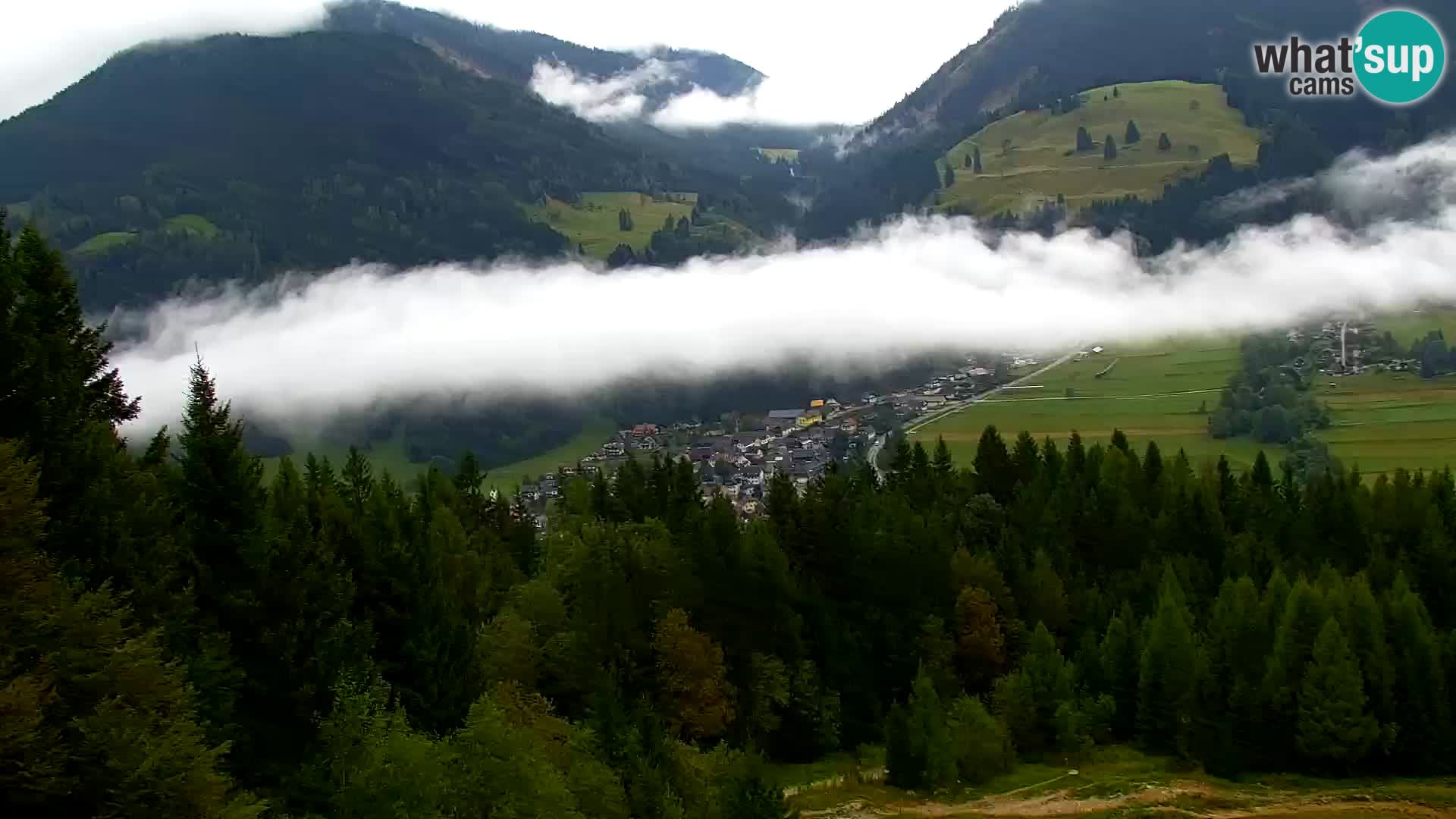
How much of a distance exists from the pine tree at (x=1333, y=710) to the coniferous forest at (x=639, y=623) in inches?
6.7

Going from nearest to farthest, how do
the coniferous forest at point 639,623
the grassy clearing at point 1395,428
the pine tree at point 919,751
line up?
the coniferous forest at point 639,623 → the pine tree at point 919,751 → the grassy clearing at point 1395,428

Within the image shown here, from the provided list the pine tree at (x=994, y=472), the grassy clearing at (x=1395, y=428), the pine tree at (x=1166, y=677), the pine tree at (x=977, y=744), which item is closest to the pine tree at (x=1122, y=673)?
the pine tree at (x=1166, y=677)

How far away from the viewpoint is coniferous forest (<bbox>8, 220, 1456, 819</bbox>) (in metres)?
22.8

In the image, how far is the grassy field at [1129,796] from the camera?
5059 cm

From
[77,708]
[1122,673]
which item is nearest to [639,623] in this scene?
[1122,673]

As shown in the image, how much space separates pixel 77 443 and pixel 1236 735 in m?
61.9

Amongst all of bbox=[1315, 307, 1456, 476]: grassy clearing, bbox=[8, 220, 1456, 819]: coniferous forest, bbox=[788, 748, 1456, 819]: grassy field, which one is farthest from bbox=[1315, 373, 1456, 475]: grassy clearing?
bbox=[788, 748, 1456, 819]: grassy field

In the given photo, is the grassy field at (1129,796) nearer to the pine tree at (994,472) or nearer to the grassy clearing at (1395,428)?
the pine tree at (994,472)

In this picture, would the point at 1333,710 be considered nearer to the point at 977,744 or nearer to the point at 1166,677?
the point at 1166,677

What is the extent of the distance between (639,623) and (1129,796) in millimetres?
26561

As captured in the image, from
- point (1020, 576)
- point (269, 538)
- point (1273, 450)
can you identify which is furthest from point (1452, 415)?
point (269, 538)

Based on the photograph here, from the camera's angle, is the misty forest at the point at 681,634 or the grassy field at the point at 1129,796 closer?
the misty forest at the point at 681,634

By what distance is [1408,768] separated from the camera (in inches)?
2429

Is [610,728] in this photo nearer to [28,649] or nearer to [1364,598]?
[28,649]
